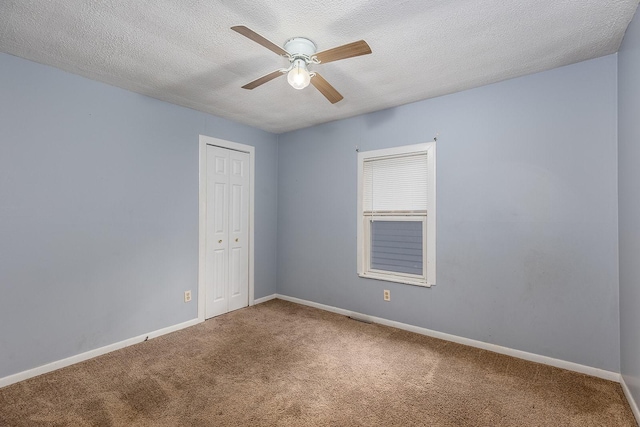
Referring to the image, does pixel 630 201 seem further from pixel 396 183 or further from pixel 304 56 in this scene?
pixel 304 56

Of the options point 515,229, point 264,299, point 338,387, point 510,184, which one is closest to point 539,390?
point 515,229

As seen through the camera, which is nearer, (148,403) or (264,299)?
(148,403)

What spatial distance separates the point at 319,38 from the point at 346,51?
1.29ft

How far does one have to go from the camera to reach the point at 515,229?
2736 millimetres

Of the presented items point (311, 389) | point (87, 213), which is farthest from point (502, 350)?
point (87, 213)

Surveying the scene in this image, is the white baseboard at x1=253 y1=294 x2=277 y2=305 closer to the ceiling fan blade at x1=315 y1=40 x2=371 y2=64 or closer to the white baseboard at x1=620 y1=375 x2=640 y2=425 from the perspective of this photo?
the ceiling fan blade at x1=315 y1=40 x2=371 y2=64

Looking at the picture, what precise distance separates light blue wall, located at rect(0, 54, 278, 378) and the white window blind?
2.07 metres

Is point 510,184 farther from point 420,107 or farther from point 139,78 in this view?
point 139,78

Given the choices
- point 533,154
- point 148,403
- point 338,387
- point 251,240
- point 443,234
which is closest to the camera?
point 148,403

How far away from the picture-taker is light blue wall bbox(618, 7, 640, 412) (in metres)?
1.88

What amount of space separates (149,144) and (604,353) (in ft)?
14.6

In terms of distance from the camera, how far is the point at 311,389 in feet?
7.41

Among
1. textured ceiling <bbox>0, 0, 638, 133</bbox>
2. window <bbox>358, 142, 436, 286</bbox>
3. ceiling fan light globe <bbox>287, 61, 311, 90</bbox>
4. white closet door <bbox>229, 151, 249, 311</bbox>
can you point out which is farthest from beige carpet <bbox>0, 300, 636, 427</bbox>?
textured ceiling <bbox>0, 0, 638, 133</bbox>

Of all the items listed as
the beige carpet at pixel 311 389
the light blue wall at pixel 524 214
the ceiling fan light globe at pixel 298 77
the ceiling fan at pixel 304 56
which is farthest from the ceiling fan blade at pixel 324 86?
the beige carpet at pixel 311 389
